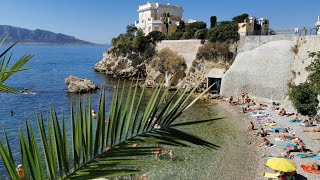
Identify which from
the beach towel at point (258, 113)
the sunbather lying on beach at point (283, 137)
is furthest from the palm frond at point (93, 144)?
the beach towel at point (258, 113)

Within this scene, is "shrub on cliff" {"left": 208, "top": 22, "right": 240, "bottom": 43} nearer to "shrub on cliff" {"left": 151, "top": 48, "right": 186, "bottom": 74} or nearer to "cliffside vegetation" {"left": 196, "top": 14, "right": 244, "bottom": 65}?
"cliffside vegetation" {"left": 196, "top": 14, "right": 244, "bottom": 65}

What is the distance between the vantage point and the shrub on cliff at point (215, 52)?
40125mm

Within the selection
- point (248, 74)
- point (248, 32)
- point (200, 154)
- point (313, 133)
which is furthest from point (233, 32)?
point (200, 154)

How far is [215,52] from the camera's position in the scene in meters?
40.9

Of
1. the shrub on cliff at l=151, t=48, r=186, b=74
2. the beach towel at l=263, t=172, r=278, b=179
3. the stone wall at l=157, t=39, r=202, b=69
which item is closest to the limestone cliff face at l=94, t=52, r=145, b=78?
the shrub on cliff at l=151, t=48, r=186, b=74

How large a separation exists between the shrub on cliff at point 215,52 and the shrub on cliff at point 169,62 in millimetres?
2885

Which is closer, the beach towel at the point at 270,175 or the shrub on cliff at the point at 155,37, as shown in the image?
the beach towel at the point at 270,175

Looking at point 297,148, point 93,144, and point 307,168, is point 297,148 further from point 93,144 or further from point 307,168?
point 93,144

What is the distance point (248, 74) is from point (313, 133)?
1382cm

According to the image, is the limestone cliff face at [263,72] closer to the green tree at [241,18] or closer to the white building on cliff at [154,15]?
the green tree at [241,18]

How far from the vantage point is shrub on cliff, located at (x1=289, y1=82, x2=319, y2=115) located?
82.3 feet

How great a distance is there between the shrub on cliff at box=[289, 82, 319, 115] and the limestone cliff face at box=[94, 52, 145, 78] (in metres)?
26.6

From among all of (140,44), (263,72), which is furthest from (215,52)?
(140,44)

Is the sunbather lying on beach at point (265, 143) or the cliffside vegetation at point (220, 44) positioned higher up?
the cliffside vegetation at point (220, 44)
